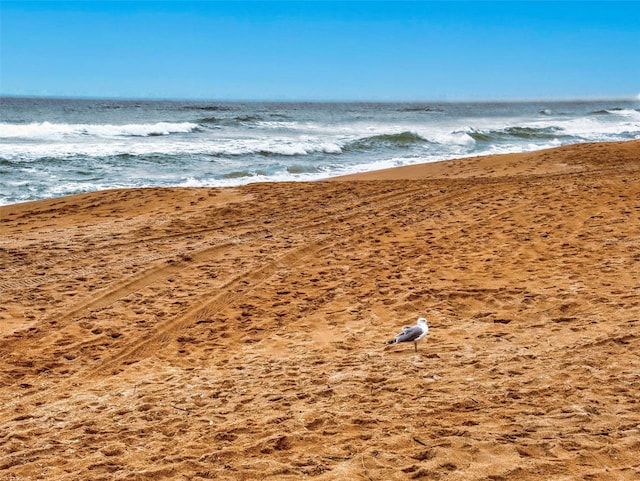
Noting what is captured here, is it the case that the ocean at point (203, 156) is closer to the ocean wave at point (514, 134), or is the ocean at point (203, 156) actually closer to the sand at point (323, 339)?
the ocean wave at point (514, 134)

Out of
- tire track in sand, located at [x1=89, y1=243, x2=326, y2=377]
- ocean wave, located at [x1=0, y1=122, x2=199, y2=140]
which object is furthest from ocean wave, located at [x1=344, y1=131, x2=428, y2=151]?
tire track in sand, located at [x1=89, y1=243, x2=326, y2=377]

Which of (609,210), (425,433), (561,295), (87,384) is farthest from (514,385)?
(609,210)

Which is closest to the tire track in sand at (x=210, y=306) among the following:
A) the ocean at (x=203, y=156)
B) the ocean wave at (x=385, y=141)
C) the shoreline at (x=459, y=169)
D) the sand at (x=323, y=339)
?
the sand at (x=323, y=339)

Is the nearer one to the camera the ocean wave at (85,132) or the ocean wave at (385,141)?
the ocean wave at (385,141)

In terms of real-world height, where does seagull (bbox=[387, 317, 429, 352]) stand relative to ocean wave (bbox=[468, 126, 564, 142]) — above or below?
below

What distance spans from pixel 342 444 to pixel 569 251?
5.49m

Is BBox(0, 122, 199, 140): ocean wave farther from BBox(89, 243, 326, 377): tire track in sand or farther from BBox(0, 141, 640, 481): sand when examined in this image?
BBox(89, 243, 326, 377): tire track in sand

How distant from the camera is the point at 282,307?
708cm

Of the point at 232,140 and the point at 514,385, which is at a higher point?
the point at 232,140

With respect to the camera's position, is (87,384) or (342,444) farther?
(87,384)

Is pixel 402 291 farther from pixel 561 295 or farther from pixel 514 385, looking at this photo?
pixel 514 385

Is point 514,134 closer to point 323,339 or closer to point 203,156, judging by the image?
point 203,156

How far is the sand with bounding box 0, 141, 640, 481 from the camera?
12.4ft

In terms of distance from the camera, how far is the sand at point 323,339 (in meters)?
3.79
